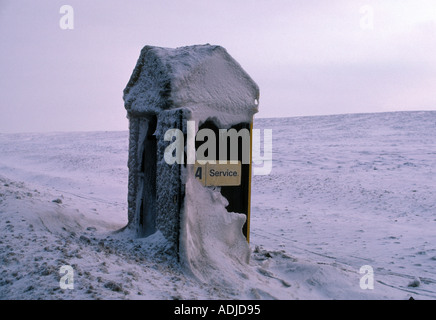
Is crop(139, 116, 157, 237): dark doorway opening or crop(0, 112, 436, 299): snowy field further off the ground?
crop(139, 116, 157, 237): dark doorway opening

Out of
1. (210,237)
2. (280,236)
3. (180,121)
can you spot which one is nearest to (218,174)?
(210,237)

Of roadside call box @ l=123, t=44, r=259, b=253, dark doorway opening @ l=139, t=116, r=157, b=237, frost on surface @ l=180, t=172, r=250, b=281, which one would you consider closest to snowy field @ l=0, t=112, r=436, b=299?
frost on surface @ l=180, t=172, r=250, b=281

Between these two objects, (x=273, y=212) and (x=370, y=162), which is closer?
(x=273, y=212)

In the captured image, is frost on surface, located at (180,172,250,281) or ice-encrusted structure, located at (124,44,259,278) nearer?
frost on surface, located at (180,172,250,281)

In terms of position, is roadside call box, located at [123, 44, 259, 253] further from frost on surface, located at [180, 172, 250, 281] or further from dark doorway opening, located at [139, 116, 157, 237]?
frost on surface, located at [180, 172, 250, 281]

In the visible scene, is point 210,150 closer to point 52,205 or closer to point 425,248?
point 52,205

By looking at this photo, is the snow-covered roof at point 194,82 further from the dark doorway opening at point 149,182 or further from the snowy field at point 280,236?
the snowy field at point 280,236

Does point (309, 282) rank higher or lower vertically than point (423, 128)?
lower

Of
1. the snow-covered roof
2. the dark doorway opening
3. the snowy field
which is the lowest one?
the snowy field

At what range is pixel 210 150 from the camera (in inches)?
191

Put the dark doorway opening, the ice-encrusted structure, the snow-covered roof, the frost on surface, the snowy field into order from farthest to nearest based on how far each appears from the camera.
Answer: the dark doorway opening, the snow-covered roof, the ice-encrusted structure, the frost on surface, the snowy field

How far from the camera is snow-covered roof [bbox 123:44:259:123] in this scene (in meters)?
4.62
